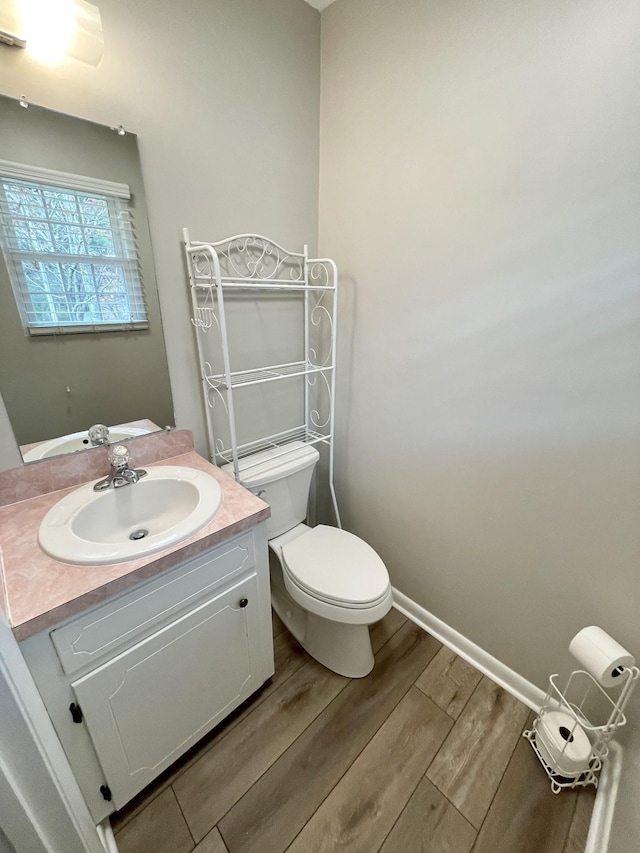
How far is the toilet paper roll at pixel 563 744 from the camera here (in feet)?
3.51

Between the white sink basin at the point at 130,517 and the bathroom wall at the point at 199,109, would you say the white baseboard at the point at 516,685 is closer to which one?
the white sink basin at the point at 130,517

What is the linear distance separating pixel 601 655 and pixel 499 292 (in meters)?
1.08

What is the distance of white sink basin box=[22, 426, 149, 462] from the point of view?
3.50ft

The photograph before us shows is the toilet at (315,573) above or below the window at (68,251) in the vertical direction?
below

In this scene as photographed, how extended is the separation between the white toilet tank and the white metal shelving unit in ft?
0.13

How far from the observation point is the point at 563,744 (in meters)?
1.09

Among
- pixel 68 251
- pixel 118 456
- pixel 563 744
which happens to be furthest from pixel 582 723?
pixel 68 251

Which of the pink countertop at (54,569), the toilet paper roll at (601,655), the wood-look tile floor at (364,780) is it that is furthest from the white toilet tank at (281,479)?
the toilet paper roll at (601,655)

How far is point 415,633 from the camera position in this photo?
1.62 metres

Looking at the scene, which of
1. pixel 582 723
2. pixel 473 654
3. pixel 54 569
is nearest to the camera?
pixel 54 569

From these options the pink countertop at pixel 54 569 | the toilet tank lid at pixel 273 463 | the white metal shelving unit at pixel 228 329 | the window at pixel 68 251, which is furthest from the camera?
the toilet tank lid at pixel 273 463

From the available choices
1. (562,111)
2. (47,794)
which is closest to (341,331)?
(562,111)

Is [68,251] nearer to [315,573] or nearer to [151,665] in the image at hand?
[151,665]

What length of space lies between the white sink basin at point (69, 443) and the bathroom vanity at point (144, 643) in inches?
5.3
